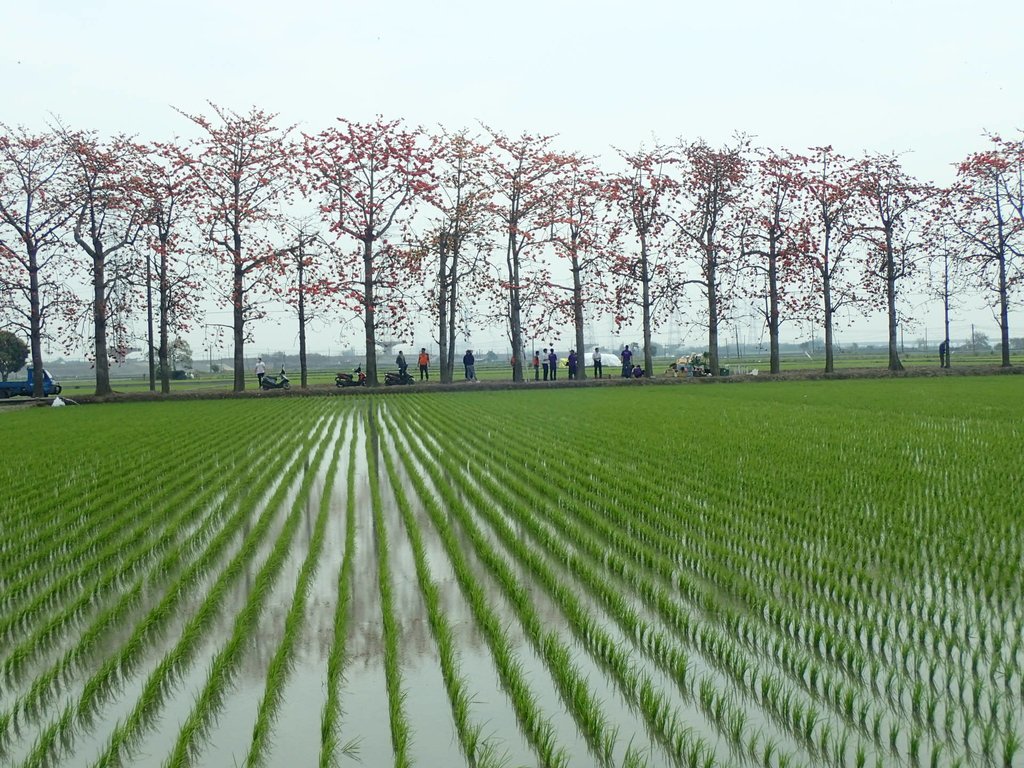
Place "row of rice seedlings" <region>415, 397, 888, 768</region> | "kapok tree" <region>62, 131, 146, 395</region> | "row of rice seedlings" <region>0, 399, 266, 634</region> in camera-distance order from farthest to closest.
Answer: "kapok tree" <region>62, 131, 146, 395</region> < "row of rice seedlings" <region>0, 399, 266, 634</region> < "row of rice seedlings" <region>415, 397, 888, 768</region>

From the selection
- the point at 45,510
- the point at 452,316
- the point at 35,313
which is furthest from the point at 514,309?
the point at 45,510

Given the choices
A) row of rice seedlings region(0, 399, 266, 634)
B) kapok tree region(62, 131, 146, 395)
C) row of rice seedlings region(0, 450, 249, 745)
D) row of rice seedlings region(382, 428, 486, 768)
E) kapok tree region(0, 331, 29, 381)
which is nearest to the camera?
row of rice seedlings region(382, 428, 486, 768)

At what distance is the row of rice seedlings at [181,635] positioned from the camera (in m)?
3.80

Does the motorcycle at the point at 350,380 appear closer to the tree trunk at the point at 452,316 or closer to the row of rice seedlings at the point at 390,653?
the tree trunk at the point at 452,316

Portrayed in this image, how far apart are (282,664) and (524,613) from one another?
1.38m

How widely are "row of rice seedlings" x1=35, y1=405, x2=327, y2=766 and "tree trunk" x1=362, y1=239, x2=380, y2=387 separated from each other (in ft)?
84.1

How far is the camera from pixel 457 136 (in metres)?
38.6

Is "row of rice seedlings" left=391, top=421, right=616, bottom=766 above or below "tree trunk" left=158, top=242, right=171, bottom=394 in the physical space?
below

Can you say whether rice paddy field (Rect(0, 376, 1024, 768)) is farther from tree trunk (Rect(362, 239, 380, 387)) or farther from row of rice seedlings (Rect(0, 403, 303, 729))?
tree trunk (Rect(362, 239, 380, 387))

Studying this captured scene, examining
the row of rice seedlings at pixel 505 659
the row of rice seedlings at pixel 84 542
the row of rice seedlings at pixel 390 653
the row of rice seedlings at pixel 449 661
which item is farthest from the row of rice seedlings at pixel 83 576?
the row of rice seedlings at pixel 505 659

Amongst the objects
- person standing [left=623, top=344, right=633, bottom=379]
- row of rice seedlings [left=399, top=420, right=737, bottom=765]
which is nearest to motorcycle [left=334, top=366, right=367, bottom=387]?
person standing [left=623, top=344, right=633, bottom=379]

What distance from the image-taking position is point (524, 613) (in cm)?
528

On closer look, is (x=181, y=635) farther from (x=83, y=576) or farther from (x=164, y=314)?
(x=164, y=314)

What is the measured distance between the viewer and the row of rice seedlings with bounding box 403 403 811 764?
362cm
